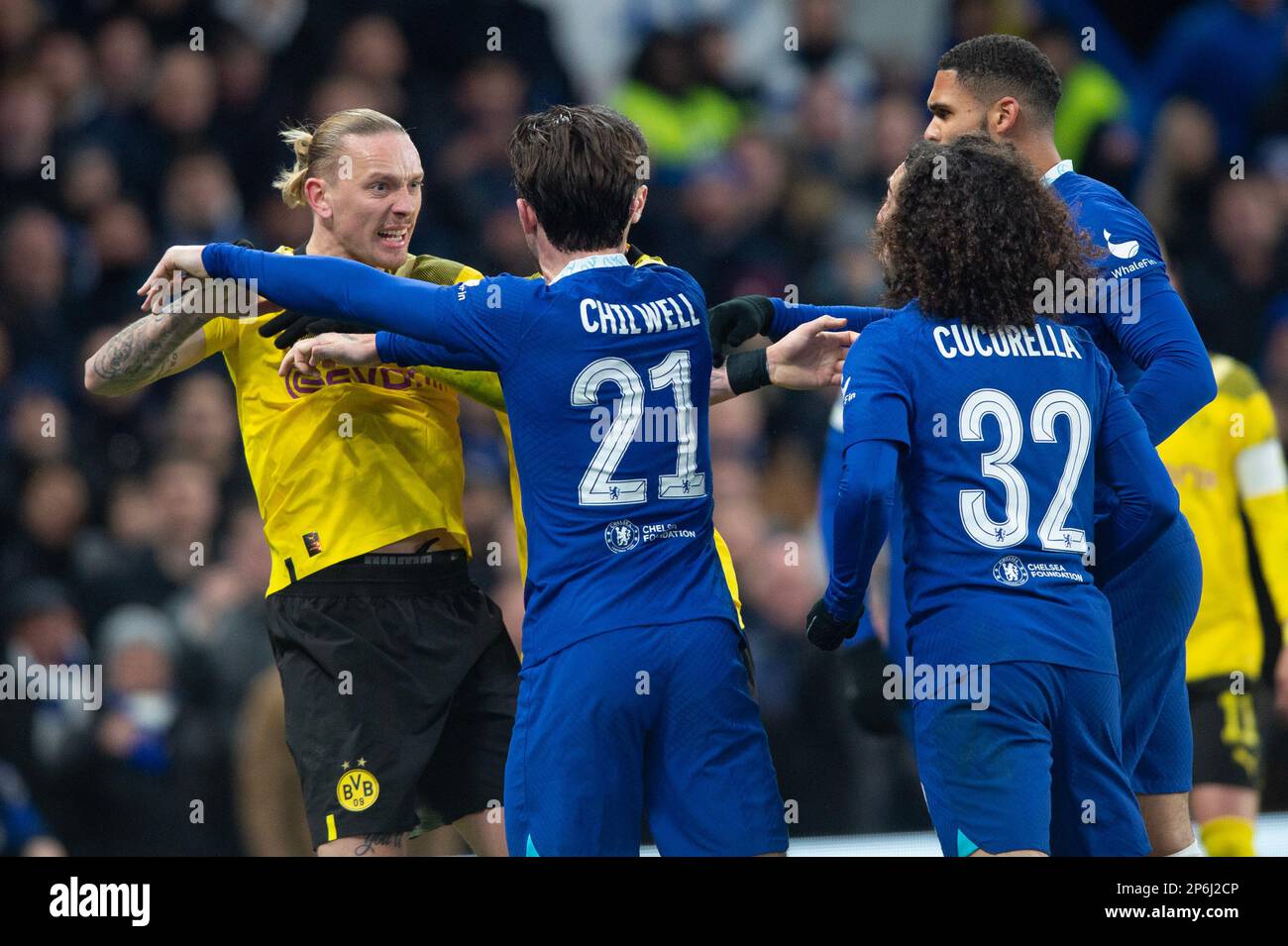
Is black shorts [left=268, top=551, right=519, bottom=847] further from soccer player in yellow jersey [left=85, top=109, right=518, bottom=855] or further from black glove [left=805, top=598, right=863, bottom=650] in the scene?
black glove [left=805, top=598, right=863, bottom=650]

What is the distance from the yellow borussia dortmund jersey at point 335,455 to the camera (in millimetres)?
4141

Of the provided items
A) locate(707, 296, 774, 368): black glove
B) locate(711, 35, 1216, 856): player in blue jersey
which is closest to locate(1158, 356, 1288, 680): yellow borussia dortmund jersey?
locate(711, 35, 1216, 856): player in blue jersey

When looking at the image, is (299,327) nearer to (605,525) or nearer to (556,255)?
(556,255)

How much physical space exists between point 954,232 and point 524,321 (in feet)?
2.94

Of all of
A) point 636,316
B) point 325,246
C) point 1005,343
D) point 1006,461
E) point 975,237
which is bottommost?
point 1006,461

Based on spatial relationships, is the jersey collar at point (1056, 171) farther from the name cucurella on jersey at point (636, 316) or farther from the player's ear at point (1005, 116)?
the name cucurella on jersey at point (636, 316)

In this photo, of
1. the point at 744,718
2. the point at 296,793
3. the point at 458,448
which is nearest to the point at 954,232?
the point at 744,718

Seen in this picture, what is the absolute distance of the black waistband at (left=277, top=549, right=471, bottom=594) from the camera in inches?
163

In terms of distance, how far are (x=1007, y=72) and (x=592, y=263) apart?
4.14 ft

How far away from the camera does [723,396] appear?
4.18 meters

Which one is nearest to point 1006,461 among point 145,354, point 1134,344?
point 1134,344

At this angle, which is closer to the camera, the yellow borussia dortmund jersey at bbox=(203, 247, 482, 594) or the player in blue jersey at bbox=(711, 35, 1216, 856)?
the player in blue jersey at bbox=(711, 35, 1216, 856)

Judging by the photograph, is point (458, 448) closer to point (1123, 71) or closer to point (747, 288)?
point (747, 288)

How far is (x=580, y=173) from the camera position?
3.55m
